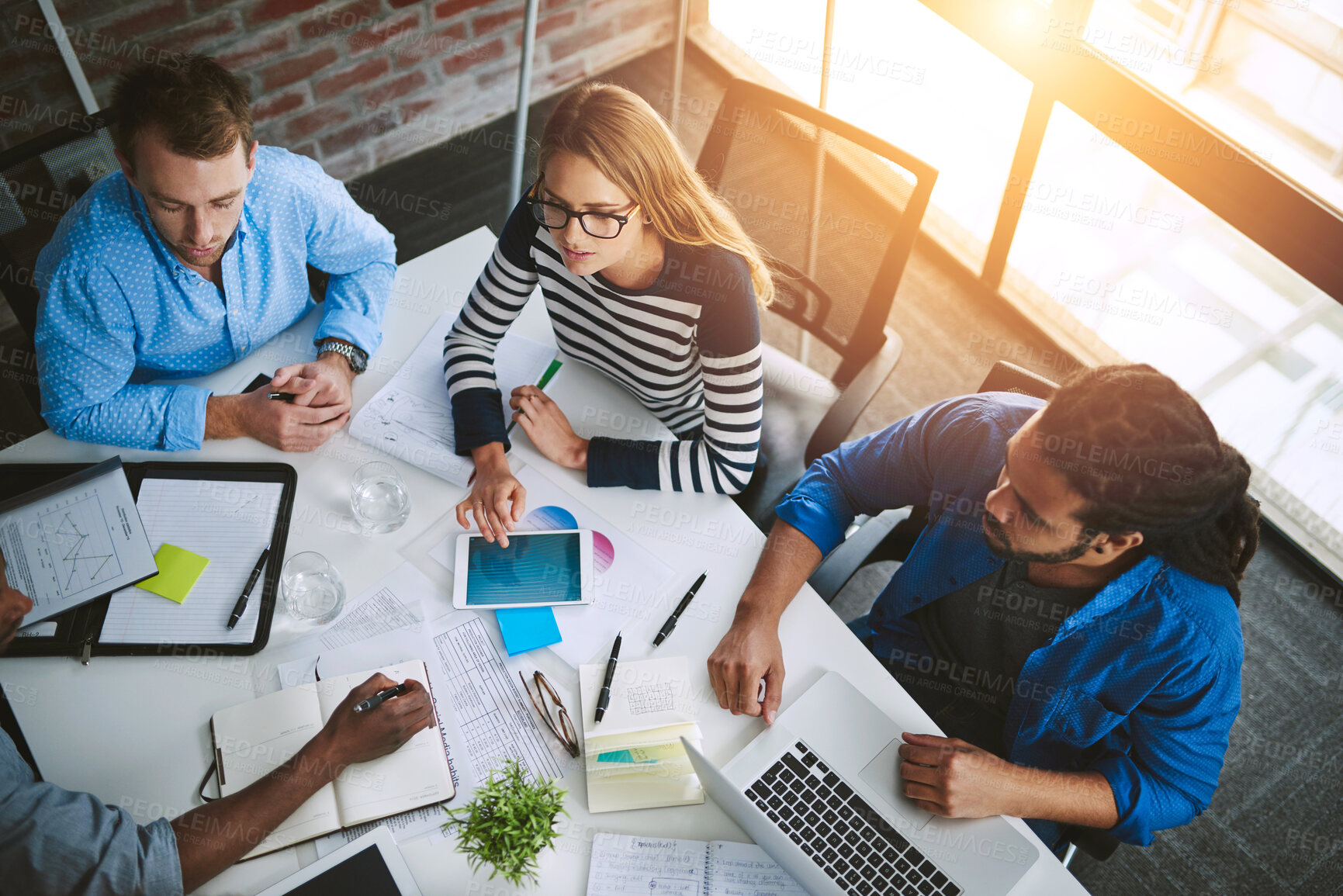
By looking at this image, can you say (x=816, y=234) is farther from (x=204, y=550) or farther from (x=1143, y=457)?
(x=204, y=550)

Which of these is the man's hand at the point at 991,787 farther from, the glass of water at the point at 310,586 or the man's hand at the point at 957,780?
the glass of water at the point at 310,586

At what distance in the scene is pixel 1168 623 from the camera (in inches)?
53.1

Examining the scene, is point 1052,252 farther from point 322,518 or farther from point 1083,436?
point 322,518

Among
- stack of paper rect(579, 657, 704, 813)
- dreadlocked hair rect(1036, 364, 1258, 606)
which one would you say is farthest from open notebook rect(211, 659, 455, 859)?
dreadlocked hair rect(1036, 364, 1258, 606)

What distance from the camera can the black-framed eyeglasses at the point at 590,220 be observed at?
58.7 inches

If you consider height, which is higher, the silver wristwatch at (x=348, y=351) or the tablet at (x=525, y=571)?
the silver wristwatch at (x=348, y=351)

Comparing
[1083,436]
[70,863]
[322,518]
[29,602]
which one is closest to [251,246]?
[322,518]

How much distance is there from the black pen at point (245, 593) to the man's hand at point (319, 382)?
0.29m

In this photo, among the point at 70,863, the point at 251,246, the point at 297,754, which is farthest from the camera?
the point at 251,246

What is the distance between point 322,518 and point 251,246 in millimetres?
554

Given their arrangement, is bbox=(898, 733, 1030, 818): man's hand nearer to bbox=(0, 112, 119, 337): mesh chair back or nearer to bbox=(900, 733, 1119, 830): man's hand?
bbox=(900, 733, 1119, 830): man's hand

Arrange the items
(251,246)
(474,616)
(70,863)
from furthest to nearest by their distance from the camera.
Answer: (251,246) → (474,616) → (70,863)

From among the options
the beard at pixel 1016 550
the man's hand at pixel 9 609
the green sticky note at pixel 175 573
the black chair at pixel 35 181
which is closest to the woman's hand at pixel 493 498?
the green sticky note at pixel 175 573

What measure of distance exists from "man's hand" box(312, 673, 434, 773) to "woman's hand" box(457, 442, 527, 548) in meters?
0.31
